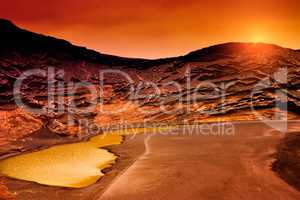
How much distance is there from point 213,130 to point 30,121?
9.12 m

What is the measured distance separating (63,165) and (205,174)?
4504 millimetres

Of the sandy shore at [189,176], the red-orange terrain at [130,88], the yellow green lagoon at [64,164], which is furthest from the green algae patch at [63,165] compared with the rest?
the red-orange terrain at [130,88]

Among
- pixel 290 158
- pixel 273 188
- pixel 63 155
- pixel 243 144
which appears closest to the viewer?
pixel 273 188

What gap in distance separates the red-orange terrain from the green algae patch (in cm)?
152

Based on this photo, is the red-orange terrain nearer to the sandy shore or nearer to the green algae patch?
the green algae patch

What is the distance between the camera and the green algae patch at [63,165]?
892 centimetres

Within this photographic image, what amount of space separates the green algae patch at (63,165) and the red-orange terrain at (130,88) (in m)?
1.52

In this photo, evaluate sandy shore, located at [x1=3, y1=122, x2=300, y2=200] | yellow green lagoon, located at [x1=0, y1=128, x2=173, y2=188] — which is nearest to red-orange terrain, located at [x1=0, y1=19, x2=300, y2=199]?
yellow green lagoon, located at [x1=0, y1=128, x2=173, y2=188]

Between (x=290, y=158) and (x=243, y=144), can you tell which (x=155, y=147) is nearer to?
(x=243, y=144)

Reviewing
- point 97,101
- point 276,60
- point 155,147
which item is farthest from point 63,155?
point 276,60

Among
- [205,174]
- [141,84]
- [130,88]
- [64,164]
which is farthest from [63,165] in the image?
[141,84]

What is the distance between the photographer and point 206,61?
1382 inches

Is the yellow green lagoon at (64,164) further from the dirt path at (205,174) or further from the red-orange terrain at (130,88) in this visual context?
the red-orange terrain at (130,88)

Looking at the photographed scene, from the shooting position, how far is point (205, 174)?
7977 millimetres
